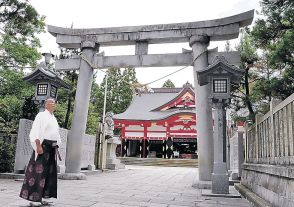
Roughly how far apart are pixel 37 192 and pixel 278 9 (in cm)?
818

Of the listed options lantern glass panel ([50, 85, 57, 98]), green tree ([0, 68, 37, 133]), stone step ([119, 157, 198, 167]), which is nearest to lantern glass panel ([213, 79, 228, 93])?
lantern glass panel ([50, 85, 57, 98])

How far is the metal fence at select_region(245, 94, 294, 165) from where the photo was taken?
13.1ft

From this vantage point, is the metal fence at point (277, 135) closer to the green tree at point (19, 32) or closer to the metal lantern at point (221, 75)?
the metal lantern at point (221, 75)

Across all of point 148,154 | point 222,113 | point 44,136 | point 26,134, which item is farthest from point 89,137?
point 148,154

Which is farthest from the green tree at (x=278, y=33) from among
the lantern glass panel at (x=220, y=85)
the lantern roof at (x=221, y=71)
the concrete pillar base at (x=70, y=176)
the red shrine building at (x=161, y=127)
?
the red shrine building at (x=161, y=127)

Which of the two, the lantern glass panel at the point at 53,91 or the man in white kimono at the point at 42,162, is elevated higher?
the lantern glass panel at the point at 53,91

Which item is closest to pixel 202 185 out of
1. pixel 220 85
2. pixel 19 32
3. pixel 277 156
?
pixel 220 85

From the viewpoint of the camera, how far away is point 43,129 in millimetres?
4652

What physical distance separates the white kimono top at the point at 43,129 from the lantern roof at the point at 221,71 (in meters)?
4.07

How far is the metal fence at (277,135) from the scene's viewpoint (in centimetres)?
399

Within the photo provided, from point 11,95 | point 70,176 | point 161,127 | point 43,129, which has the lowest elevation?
point 70,176

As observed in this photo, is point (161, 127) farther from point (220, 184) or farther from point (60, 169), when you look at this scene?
point (220, 184)

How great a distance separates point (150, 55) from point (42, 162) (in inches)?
230

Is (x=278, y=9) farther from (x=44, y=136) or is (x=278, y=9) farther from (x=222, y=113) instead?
(x=44, y=136)
